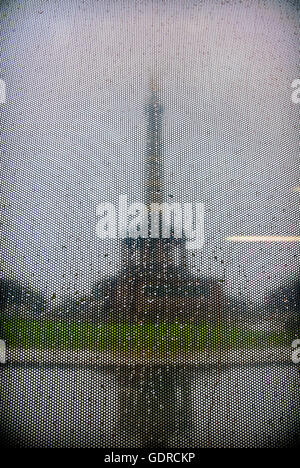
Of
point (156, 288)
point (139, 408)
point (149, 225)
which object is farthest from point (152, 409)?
point (149, 225)

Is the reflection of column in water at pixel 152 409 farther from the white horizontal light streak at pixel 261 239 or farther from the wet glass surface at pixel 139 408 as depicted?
the white horizontal light streak at pixel 261 239

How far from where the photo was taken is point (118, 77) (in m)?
1.12

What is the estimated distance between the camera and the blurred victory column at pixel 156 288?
Result: 1.03m

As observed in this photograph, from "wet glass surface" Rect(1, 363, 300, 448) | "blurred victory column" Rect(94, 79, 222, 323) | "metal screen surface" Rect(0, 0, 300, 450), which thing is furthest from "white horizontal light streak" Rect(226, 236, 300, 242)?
"wet glass surface" Rect(1, 363, 300, 448)

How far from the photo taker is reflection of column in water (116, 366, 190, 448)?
3.29 feet

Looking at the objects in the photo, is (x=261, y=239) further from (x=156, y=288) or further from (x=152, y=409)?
(x=152, y=409)

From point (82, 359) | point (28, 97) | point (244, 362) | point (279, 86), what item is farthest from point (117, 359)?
point (279, 86)

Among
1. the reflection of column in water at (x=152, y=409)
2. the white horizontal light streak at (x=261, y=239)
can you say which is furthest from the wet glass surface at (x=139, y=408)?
the white horizontal light streak at (x=261, y=239)

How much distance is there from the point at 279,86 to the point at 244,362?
0.89 m

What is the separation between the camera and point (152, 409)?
1007 millimetres

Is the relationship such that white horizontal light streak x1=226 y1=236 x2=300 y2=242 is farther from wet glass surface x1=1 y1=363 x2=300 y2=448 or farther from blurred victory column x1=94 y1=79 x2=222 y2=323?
wet glass surface x1=1 y1=363 x2=300 y2=448
